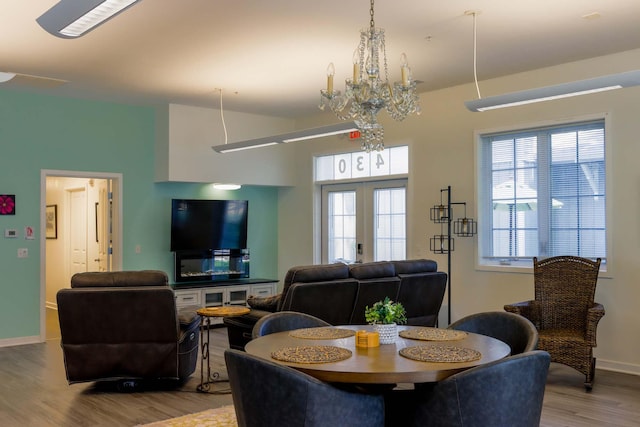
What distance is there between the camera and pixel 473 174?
698cm

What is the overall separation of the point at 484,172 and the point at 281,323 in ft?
13.4

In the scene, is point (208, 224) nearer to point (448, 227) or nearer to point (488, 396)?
point (448, 227)

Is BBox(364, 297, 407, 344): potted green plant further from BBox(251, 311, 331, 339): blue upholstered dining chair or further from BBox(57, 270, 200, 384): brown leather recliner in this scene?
BBox(57, 270, 200, 384): brown leather recliner

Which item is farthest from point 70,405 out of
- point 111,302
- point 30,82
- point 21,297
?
point 30,82

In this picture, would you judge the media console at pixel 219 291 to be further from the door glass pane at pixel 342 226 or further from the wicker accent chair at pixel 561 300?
the wicker accent chair at pixel 561 300

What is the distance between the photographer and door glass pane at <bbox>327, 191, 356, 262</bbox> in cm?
861

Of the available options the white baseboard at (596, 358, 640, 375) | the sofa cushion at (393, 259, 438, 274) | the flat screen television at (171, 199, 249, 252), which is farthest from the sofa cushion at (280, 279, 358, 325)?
the flat screen television at (171, 199, 249, 252)

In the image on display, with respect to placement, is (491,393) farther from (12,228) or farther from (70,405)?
(12,228)

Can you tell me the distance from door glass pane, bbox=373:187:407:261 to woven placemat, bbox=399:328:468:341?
4.38 meters

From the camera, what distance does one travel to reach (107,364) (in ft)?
16.3

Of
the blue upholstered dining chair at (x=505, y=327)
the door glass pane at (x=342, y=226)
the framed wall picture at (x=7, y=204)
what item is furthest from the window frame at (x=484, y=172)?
the framed wall picture at (x=7, y=204)

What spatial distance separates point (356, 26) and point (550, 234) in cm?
305

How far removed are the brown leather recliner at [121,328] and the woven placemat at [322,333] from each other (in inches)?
70.4

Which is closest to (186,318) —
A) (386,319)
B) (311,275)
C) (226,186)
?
(311,275)
